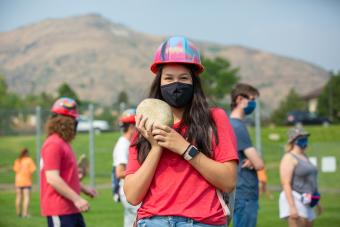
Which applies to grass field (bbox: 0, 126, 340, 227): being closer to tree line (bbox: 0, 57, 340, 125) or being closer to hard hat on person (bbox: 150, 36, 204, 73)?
hard hat on person (bbox: 150, 36, 204, 73)

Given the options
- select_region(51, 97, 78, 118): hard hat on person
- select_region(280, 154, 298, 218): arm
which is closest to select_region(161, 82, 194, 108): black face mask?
select_region(51, 97, 78, 118): hard hat on person

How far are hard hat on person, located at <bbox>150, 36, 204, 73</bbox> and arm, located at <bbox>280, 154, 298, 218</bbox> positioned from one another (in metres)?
4.32

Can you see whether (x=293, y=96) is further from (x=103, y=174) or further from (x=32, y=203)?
(x=32, y=203)

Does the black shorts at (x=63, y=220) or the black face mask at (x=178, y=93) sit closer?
the black face mask at (x=178, y=93)

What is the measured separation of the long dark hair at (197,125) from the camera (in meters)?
4.03

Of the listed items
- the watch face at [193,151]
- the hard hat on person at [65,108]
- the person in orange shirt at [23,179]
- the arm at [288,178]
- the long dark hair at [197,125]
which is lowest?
the person in orange shirt at [23,179]

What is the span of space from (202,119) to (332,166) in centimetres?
1679

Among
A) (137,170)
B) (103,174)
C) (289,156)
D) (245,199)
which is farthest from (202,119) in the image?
(103,174)

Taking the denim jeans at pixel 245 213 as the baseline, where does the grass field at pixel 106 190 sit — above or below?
→ below

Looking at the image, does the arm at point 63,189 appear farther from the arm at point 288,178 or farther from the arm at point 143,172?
the arm at point 288,178

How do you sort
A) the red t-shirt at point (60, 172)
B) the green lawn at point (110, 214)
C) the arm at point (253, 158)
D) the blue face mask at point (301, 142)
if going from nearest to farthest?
the red t-shirt at point (60, 172) → the arm at point (253, 158) → the blue face mask at point (301, 142) → the green lawn at point (110, 214)

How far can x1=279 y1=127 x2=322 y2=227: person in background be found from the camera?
26.7 feet

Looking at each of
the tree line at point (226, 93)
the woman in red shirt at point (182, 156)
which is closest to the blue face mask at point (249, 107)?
the woman in red shirt at point (182, 156)

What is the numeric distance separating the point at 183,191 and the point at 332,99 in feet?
268
